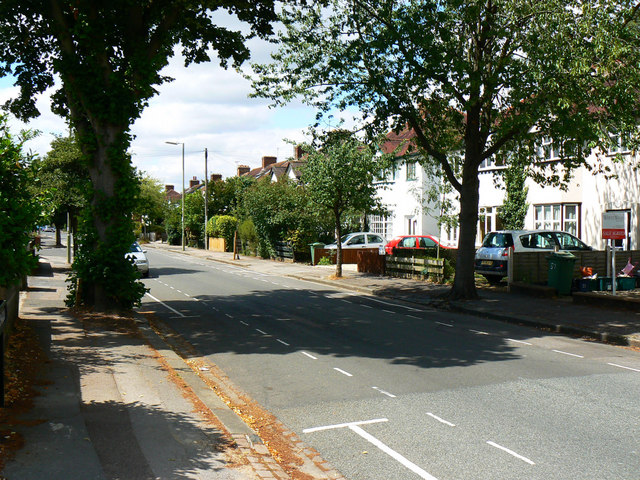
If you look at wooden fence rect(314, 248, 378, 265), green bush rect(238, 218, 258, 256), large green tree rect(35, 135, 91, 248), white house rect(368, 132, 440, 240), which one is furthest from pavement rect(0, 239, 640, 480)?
green bush rect(238, 218, 258, 256)

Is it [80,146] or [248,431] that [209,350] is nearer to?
[248,431]

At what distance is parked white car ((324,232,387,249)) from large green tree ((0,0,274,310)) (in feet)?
67.0

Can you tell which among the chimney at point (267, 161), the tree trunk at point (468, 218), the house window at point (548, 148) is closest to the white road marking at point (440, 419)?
the house window at point (548, 148)

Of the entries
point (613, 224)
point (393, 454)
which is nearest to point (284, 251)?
point (613, 224)

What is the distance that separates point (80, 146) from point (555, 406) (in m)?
10.6

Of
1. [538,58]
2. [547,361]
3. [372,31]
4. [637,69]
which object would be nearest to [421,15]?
[372,31]

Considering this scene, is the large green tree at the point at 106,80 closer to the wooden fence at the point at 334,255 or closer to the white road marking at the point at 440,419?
the white road marking at the point at 440,419

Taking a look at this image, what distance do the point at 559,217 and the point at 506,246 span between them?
26.8 feet

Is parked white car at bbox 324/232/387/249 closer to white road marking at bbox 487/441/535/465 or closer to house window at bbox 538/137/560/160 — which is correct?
house window at bbox 538/137/560/160

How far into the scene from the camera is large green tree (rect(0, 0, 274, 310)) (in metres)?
12.7

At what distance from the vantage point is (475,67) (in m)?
16.9

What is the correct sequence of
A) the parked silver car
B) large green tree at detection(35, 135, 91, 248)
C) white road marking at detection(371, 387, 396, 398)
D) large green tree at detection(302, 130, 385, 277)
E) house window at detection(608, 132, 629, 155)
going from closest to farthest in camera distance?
white road marking at detection(371, 387, 396, 398), house window at detection(608, 132, 629, 155), the parked silver car, large green tree at detection(302, 130, 385, 277), large green tree at detection(35, 135, 91, 248)

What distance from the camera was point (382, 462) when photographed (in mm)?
5438

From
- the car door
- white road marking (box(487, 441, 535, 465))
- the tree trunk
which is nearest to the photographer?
A: white road marking (box(487, 441, 535, 465))
